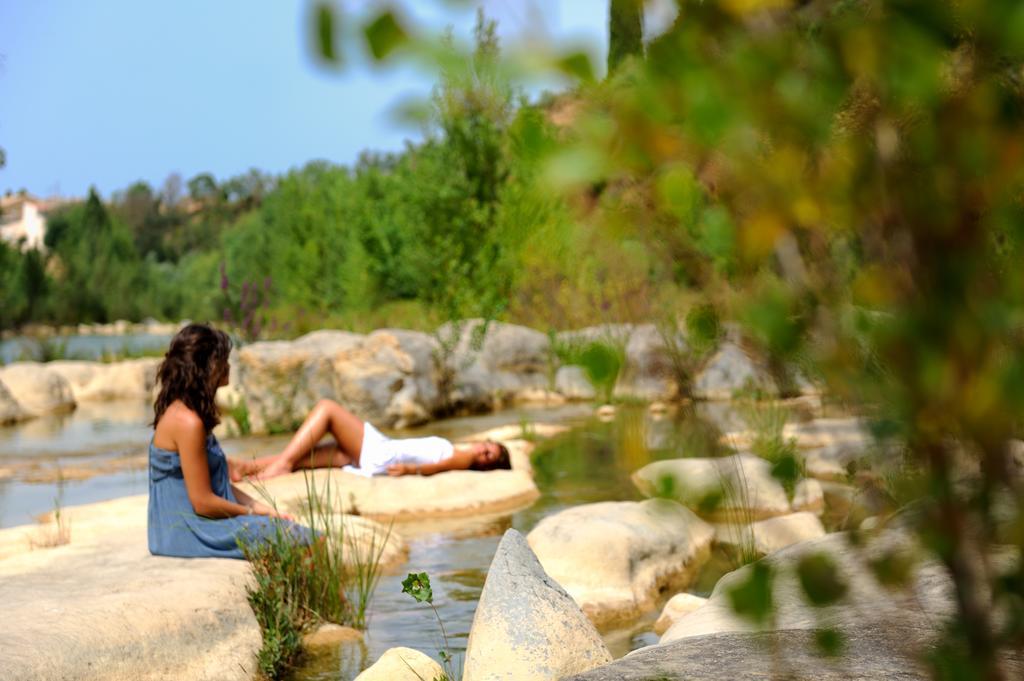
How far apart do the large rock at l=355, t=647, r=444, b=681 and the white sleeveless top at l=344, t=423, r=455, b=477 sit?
4807 mm

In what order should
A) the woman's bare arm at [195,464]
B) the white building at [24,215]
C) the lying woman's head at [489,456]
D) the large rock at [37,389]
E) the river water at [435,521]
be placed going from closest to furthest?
the river water at [435,521] → the woman's bare arm at [195,464] → the lying woman's head at [489,456] → the large rock at [37,389] → the white building at [24,215]

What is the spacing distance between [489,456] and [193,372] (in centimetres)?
360

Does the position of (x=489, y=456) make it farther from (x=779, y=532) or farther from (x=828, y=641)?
(x=828, y=641)

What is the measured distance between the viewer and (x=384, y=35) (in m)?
1.14

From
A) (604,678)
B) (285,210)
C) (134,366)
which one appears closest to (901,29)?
(604,678)

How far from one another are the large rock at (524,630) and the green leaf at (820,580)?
2.83 meters

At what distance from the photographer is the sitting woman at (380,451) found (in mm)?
8820

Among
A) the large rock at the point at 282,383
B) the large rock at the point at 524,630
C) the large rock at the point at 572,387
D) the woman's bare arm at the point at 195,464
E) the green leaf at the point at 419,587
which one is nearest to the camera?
the green leaf at the point at 419,587

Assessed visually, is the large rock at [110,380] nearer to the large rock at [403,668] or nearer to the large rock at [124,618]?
the large rock at [124,618]

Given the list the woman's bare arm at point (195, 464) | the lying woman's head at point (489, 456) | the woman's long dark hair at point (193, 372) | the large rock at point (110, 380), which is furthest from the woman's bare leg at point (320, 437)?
the large rock at point (110, 380)

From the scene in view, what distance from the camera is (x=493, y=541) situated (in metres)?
7.36

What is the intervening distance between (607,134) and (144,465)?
1051cm

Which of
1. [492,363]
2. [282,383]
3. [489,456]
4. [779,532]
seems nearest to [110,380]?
[492,363]

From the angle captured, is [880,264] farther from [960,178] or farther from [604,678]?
[604,678]
